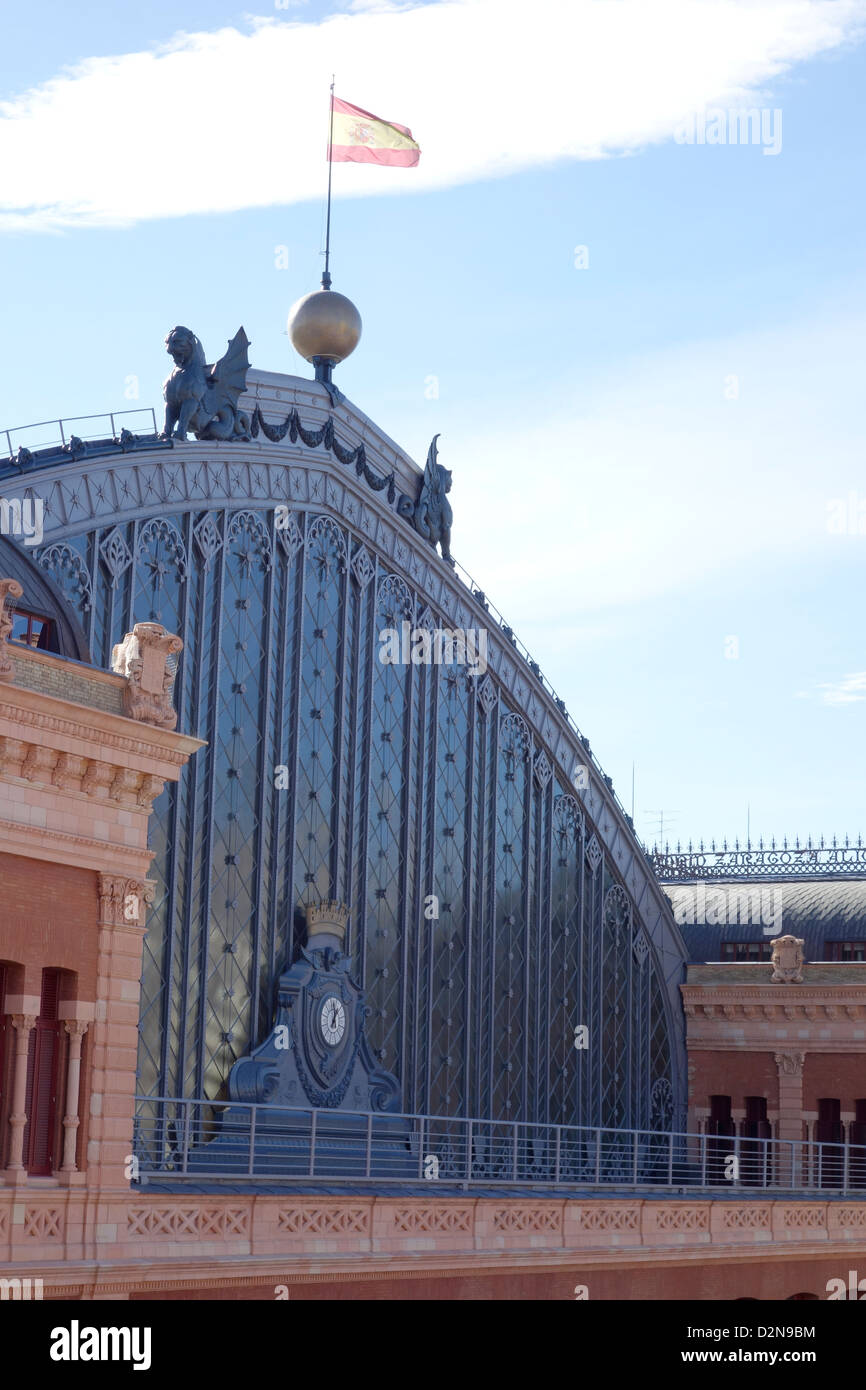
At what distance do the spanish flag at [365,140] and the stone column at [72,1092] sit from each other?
26853mm

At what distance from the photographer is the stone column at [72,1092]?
2206 centimetres

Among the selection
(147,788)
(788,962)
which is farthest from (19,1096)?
(788,962)

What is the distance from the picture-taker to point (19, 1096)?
2175 centimetres

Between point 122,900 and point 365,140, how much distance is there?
25.7 metres

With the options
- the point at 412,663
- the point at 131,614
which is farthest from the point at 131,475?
the point at 412,663

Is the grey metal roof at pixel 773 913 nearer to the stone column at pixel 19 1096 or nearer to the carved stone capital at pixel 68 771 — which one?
the carved stone capital at pixel 68 771

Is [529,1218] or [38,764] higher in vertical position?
[38,764]

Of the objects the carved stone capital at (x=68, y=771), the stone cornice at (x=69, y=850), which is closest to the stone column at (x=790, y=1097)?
the stone cornice at (x=69, y=850)

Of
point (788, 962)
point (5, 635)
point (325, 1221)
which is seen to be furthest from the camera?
point (788, 962)

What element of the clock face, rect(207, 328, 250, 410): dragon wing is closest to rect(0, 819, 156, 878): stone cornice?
Answer: the clock face

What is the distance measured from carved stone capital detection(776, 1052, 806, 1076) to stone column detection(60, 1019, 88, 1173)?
3264 centimetres

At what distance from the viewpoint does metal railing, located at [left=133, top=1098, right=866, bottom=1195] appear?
30656 mm

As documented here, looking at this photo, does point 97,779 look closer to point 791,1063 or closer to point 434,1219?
point 434,1219

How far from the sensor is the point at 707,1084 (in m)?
52.8
